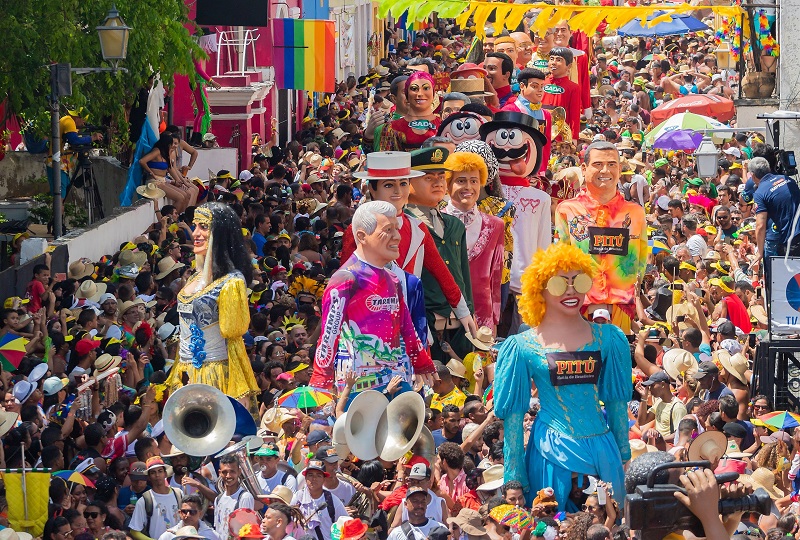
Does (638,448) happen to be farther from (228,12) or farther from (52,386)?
(228,12)

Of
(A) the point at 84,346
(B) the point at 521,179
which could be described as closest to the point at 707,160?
(B) the point at 521,179

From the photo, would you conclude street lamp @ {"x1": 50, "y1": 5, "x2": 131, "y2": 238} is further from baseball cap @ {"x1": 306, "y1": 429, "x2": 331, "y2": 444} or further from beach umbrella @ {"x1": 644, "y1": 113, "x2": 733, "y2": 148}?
beach umbrella @ {"x1": 644, "y1": 113, "x2": 733, "y2": 148}

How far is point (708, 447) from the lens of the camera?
29.7 ft

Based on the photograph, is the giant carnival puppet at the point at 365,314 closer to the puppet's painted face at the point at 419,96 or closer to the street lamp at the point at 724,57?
the puppet's painted face at the point at 419,96

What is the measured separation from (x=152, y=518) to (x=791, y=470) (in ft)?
12.6

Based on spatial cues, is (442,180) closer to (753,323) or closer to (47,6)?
(753,323)

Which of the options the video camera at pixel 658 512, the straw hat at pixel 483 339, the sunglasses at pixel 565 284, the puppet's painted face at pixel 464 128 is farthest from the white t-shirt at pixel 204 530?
the puppet's painted face at pixel 464 128

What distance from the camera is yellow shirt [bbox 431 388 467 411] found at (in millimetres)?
11781

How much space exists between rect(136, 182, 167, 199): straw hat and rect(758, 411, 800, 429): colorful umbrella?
913cm

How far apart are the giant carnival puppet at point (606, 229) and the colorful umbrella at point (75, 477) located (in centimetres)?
439

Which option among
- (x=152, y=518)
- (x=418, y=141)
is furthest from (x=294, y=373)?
(x=418, y=141)

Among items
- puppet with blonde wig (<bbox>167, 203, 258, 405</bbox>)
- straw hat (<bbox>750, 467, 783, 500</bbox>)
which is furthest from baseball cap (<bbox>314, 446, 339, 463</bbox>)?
straw hat (<bbox>750, 467, 783, 500</bbox>)

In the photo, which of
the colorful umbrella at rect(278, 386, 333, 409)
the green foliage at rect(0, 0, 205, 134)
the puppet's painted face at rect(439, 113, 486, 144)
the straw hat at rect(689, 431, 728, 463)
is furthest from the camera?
the green foliage at rect(0, 0, 205, 134)

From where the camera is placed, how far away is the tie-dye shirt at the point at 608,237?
44.4 ft
